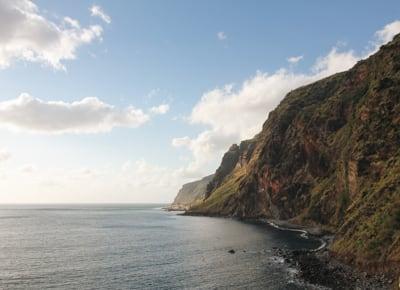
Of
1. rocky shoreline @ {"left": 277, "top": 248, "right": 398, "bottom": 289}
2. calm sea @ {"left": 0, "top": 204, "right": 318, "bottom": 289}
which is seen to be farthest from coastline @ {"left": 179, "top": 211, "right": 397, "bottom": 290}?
calm sea @ {"left": 0, "top": 204, "right": 318, "bottom": 289}

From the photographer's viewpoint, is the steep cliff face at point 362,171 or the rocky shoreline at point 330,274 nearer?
the rocky shoreline at point 330,274

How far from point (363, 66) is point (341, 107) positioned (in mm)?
20132

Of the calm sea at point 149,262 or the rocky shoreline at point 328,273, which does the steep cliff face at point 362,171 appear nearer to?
the rocky shoreline at point 328,273

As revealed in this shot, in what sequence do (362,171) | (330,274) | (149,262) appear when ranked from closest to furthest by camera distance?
(330,274)
(149,262)
(362,171)

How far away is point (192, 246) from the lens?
137000 millimetres

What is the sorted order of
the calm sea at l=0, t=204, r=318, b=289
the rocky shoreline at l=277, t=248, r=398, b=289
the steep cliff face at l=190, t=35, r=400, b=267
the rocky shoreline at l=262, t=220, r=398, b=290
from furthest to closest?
the steep cliff face at l=190, t=35, r=400, b=267
the calm sea at l=0, t=204, r=318, b=289
the rocky shoreline at l=262, t=220, r=398, b=290
the rocky shoreline at l=277, t=248, r=398, b=289

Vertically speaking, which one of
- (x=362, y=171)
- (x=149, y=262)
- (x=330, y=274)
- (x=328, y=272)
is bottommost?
(x=330, y=274)

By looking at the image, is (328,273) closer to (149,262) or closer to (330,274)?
(330,274)

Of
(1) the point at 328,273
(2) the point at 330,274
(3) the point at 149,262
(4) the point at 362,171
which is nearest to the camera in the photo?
(2) the point at 330,274

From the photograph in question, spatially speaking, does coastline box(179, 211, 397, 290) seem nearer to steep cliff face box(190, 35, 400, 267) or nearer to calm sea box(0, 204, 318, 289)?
calm sea box(0, 204, 318, 289)

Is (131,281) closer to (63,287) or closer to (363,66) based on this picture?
(63,287)

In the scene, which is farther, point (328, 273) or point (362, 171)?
point (362, 171)

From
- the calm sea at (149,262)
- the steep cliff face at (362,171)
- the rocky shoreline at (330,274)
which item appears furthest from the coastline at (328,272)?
the steep cliff face at (362,171)

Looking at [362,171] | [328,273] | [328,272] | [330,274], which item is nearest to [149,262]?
[328,272]
